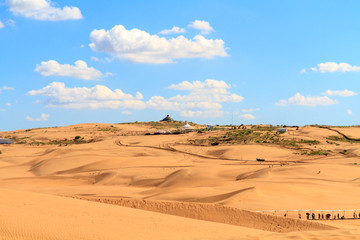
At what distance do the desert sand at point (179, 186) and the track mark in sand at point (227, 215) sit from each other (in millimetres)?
56

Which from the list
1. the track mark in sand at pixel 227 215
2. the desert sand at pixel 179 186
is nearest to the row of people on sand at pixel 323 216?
the desert sand at pixel 179 186

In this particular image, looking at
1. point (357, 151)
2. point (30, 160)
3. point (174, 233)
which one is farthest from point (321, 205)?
point (30, 160)

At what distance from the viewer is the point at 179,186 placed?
39.2 metres

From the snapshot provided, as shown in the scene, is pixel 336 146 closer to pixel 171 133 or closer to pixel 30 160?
pixel 171 133

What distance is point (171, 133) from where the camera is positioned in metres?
81.6

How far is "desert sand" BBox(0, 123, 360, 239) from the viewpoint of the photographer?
17688 millimetres

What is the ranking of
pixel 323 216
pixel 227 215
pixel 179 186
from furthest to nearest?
pixel 179 186
pixel 323 216
pixel 227 215

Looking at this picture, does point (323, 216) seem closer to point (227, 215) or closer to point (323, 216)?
point (323, 216)

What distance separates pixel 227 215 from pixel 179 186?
52.8 ft

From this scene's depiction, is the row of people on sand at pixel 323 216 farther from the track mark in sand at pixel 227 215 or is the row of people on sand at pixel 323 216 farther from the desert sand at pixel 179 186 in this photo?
the track mark in sand at pixel 227 215

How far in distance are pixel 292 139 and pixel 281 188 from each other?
1306 inches

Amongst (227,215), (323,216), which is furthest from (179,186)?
(323,216)

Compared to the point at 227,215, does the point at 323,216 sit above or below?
below

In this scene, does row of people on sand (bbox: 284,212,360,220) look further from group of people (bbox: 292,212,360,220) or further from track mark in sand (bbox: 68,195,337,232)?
track mark in sand (bbox: 68,195,337,232)
